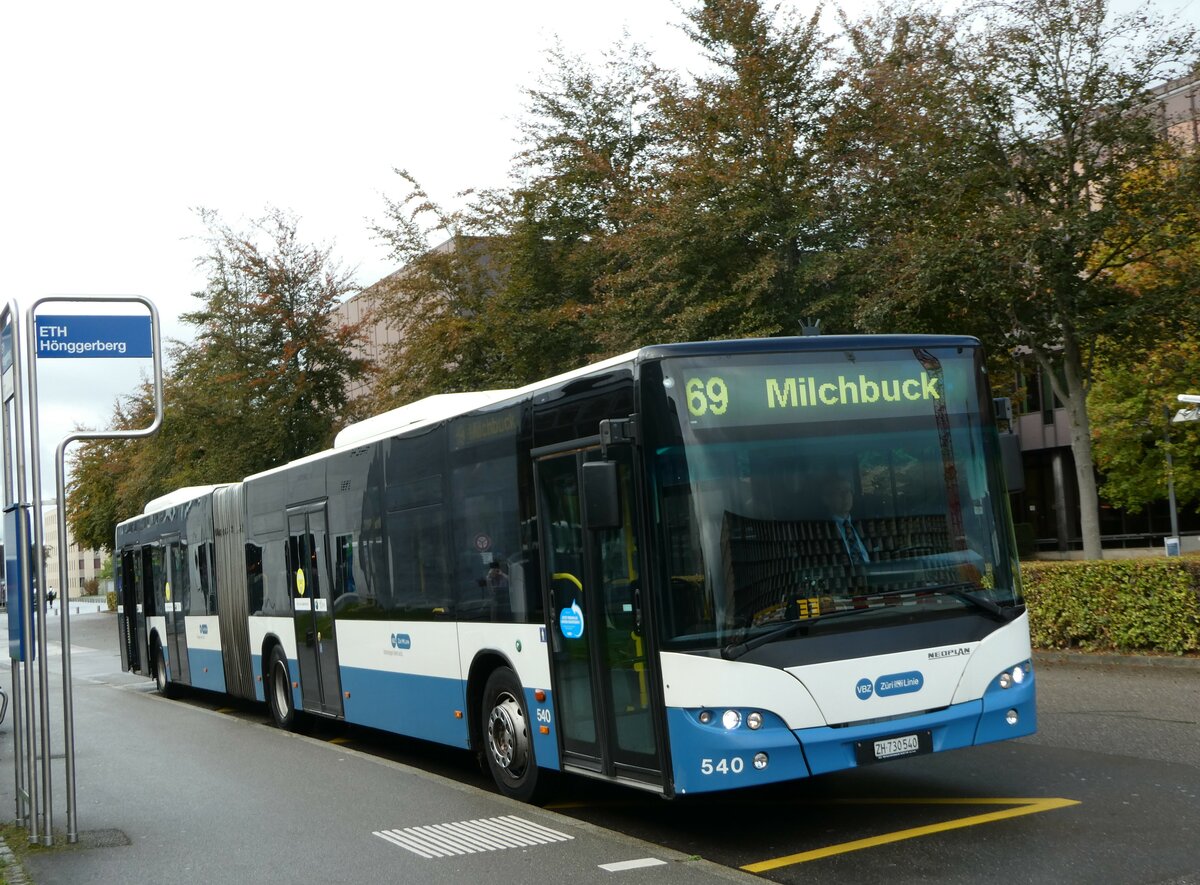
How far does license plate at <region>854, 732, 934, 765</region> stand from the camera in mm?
7625

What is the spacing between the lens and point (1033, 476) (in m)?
59.1

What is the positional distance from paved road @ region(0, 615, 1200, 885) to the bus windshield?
4.01 ft

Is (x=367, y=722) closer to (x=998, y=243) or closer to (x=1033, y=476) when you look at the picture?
(x=998, y=243)

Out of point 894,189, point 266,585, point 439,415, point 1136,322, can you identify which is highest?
point 894,189

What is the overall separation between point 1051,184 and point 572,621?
1293 cm

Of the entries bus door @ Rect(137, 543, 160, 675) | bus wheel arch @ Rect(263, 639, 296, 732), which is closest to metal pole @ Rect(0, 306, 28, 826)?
bus wheel arch @ Rect(263, 639, 296, 732)

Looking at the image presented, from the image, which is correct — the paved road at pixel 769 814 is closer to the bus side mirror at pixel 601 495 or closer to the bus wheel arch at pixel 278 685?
the bus side mirror at pixel 601 495

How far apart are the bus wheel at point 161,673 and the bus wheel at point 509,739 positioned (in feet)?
43.5

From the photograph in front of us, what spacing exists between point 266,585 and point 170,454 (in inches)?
960

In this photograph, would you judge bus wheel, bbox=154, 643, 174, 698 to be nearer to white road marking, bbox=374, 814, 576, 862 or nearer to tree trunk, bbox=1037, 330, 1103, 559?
tree trunk, bbox=1037, 330, 1103, 559

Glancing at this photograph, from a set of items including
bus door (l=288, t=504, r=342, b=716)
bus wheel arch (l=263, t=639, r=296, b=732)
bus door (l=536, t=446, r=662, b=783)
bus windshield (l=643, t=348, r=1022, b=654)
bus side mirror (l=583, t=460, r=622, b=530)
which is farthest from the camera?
bus wheel arch (l=263, t=639, r=296, b=732)

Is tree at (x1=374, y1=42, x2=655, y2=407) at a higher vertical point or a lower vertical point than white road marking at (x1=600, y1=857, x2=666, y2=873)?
higher

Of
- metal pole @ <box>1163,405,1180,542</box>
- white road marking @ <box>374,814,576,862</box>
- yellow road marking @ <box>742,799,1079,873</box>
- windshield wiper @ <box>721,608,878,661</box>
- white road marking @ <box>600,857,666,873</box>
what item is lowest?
yellow road marking @ <box>742,799,1079,873</box>

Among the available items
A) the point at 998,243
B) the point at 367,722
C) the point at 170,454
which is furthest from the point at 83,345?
the point at 170,454
